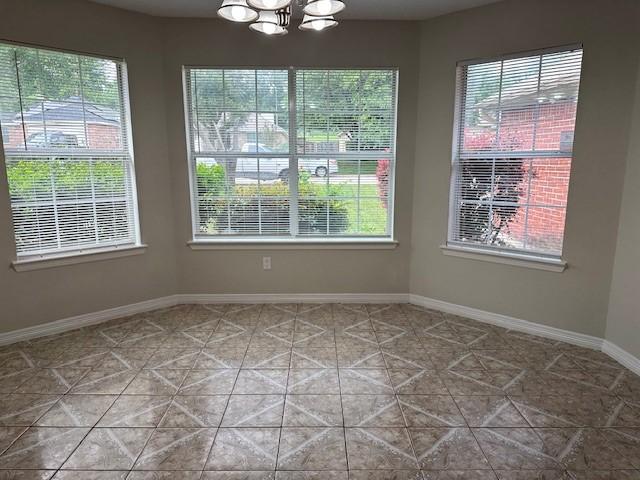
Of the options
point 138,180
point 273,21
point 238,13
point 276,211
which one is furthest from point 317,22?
point 138,180

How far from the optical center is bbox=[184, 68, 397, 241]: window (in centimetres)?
368

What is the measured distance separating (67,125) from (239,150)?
1.37 m

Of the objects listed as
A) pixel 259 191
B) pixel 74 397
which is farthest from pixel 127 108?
pixel 74 397

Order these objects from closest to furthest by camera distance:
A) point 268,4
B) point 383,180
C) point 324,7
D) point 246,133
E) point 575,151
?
point 268,4 → point 324,7 → point 575,151 → point 246,133 → point 383,180

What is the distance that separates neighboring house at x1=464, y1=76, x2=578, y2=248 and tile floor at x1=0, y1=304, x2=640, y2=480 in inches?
35.5

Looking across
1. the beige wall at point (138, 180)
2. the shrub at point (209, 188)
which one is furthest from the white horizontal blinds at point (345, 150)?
the beige wall at point (138, 180)

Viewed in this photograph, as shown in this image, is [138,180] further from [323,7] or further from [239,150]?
[323,7]

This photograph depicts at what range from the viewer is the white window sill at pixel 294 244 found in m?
3.90

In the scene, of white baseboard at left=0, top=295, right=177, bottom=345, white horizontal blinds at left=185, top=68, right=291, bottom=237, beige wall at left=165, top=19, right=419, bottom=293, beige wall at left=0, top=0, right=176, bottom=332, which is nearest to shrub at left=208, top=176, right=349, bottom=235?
white horizontal blinds at left=185, top=68, right=291, bottom=237

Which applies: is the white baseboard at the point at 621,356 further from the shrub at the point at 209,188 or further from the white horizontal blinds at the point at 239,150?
the shrub at the point at 209,188

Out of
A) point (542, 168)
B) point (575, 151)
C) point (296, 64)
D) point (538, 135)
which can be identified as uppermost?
point (296, 64)

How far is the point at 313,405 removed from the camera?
2336mm

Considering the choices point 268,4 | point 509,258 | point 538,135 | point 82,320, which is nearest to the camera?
point 268,4

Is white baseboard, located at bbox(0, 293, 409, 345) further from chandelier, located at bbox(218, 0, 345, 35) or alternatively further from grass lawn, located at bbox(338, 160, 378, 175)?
chandelier, located at bbox(218, 0, 345, 35)
